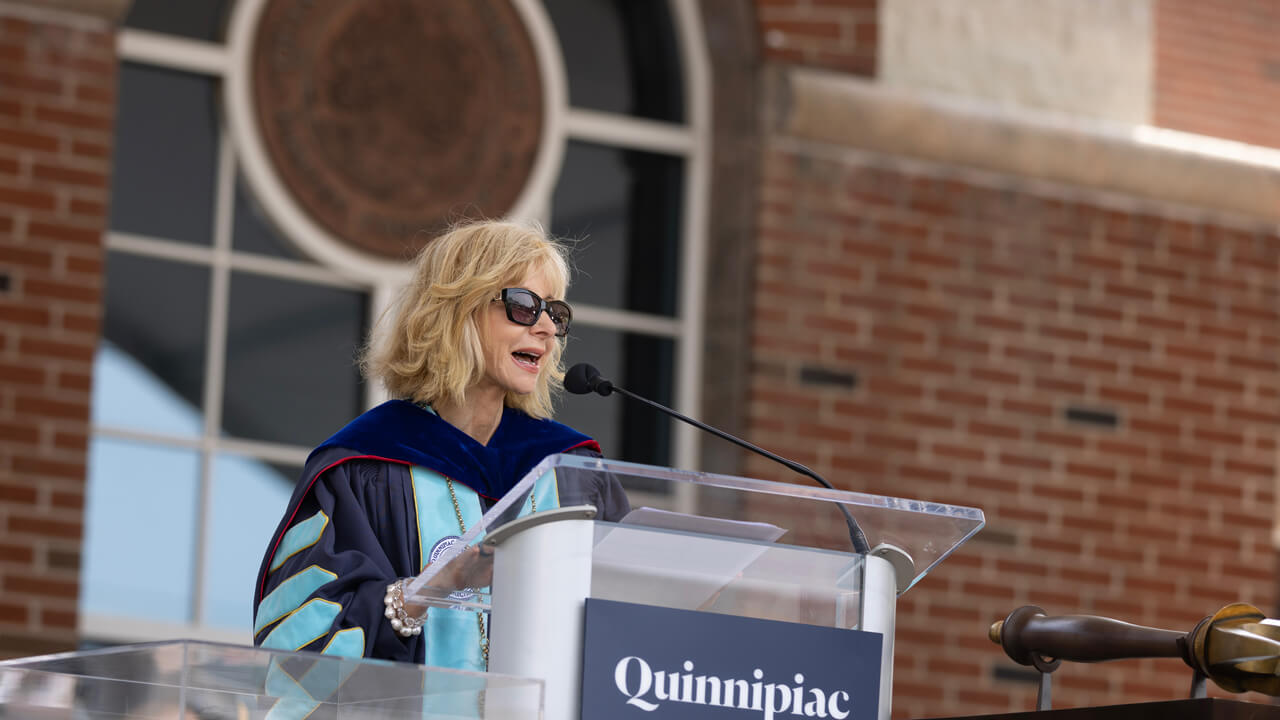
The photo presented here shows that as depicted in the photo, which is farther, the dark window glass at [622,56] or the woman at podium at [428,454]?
the dark window glass at [622,56]

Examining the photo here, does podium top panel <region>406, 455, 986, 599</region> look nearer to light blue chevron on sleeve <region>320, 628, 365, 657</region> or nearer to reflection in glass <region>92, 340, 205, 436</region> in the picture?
light blue chevron on sleeve <region>320, 628, 365, 657</region>

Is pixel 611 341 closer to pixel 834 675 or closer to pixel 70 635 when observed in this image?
pixel 70 635

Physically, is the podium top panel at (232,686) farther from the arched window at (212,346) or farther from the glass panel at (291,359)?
the glass panel at (291,359)

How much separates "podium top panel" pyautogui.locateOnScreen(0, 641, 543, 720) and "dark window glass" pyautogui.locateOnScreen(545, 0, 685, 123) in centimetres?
481

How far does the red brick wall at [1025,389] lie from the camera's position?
623 centimetres

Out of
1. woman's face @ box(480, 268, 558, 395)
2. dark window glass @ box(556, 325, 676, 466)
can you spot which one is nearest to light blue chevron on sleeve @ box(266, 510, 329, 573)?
woman's face @ box(480, 268, 558, 395)

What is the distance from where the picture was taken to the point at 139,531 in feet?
18.0

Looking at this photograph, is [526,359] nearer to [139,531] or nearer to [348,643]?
[348,643]

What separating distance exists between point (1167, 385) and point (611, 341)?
209 cm

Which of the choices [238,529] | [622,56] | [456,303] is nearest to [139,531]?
[238,529]

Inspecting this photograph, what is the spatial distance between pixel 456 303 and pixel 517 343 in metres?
0.14

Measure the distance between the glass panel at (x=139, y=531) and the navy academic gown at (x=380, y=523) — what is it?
8.51 feet

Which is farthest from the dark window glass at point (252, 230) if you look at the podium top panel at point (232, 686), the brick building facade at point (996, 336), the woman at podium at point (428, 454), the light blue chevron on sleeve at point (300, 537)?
the podium top panel at point (232, 686)

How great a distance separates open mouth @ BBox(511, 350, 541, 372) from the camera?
3117mm
